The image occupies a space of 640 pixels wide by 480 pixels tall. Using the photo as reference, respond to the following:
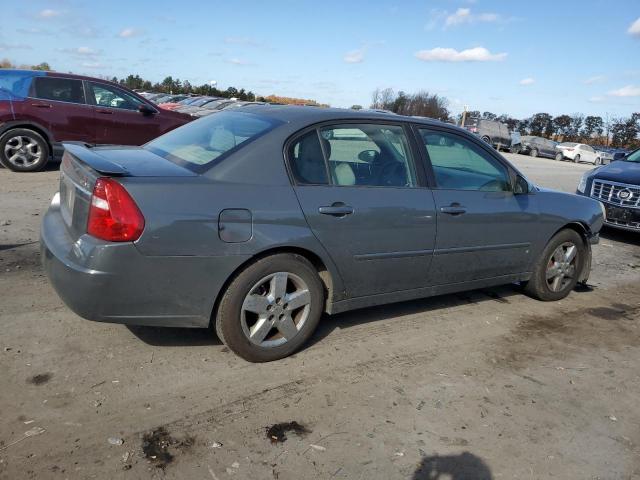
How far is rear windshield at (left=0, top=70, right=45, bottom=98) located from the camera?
364 inches

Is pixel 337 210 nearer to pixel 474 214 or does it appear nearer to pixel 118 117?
→ pixel 474 214

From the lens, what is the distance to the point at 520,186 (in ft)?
15.6

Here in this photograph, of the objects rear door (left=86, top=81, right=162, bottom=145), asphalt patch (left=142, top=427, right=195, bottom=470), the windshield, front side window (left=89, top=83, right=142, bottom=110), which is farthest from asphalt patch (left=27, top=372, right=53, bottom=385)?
the windshield

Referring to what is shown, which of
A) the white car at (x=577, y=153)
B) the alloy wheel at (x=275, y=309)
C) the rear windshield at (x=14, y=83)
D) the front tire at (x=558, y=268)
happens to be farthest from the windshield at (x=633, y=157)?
the white car at (x=577, y=153)

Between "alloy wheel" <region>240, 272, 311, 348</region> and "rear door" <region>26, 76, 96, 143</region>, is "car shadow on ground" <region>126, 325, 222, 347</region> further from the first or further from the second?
"rear door" <region>26, 76, 96, 143</region>

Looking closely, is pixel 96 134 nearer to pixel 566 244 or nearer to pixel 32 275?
pixel 32 275

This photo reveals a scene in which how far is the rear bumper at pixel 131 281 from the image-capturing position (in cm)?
300

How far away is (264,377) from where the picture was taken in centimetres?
341

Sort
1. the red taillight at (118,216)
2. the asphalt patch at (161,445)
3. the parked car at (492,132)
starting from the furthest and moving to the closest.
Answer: the parked car at (492,132) < the red taillight at (118,216) < the asphalt patch at (161,445)

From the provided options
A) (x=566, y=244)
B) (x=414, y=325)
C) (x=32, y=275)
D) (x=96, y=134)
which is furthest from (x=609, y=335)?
(x=96, y=134)

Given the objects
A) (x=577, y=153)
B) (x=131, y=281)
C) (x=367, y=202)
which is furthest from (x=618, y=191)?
(x=577, y=153)

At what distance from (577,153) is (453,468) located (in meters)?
39.8

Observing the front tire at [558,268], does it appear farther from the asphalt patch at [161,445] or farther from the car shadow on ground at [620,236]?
the car shadow on ground at [620,236]

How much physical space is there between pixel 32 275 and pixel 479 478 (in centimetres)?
384
